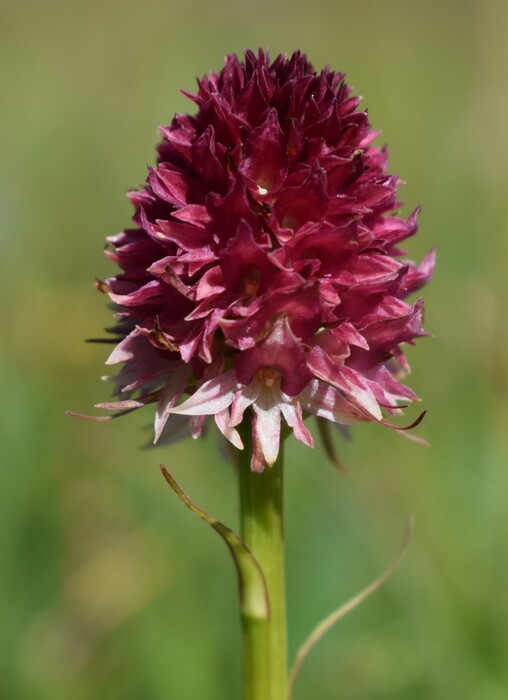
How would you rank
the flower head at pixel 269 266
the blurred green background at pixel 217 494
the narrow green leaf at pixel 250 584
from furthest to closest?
the blurred green background at pixel 217 494 < the narrow green leaf at pixel 250 584 < the flower head at pixel 269 266

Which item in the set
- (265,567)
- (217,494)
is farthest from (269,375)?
(217,494)

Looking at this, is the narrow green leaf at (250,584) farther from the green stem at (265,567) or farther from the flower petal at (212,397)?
the flower petal at (212,397)

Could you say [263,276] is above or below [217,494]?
above

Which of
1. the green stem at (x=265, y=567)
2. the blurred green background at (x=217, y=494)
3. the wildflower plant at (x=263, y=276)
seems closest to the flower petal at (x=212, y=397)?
the wildflower plant at (x=263, y=276)

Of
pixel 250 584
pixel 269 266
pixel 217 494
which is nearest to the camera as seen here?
pixel 269 266

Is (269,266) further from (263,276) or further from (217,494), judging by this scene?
(217,494)

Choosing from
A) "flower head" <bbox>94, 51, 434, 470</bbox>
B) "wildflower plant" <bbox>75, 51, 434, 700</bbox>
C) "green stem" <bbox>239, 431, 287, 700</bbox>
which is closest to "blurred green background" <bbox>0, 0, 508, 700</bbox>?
"green stem" <bbox>239, 431, 287, 700</bbox>
